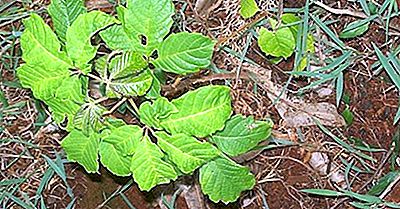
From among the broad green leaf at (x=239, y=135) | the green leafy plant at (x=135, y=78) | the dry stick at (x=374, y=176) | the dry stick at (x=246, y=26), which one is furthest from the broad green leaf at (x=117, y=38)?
the dry stick at (x=374, y=176)

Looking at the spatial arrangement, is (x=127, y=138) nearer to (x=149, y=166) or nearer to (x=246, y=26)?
(x=149, y=166)

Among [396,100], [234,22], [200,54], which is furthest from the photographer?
[234,22]

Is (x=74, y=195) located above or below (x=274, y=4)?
below

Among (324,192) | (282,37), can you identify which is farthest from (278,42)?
(324,192)

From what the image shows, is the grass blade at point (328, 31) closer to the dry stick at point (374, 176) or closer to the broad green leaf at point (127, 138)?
the dry stick at point (374, 176)

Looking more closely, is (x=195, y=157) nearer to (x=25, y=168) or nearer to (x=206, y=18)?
(x=206, y=18)


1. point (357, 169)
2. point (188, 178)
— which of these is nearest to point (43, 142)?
point (188, 178)

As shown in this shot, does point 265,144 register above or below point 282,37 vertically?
below
